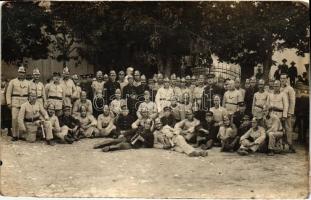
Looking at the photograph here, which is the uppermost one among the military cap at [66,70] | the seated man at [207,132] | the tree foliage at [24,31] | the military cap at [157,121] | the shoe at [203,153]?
the tree foliage at [24,31]

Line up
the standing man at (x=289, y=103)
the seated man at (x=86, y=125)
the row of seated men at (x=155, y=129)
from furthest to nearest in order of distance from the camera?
the seated man at (x=86, y=125)
the row of seated men at (x=155, y=129)
the standing man at (x=289, y=103)

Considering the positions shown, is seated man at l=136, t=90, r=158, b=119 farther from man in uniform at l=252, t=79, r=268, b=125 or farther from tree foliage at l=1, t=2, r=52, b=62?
tree foliage at l=1, t=2, r=52, b=62

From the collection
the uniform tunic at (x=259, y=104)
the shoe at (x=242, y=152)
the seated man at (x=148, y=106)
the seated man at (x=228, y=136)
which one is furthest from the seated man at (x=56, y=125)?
the uniform tunic at (x=259, y=104)

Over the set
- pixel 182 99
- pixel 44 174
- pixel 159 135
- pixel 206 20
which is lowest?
pixel 44 174

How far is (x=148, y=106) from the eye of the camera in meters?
5.85

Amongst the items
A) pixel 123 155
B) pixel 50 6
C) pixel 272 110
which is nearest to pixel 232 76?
pixel 272 110

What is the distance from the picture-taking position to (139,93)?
5.86 m

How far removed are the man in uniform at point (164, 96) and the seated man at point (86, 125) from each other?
31.2 inches

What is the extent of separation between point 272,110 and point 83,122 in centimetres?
225

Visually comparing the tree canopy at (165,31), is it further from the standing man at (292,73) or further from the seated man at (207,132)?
the seated man at (207,132)

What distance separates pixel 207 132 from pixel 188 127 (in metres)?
0.24

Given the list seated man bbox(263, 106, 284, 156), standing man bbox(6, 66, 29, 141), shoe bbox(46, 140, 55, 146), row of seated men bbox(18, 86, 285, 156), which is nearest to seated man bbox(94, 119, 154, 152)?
row of seated men bbox(18, 86, 285, 156)

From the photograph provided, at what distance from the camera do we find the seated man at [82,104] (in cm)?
588

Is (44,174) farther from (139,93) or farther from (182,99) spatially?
(182,99)
